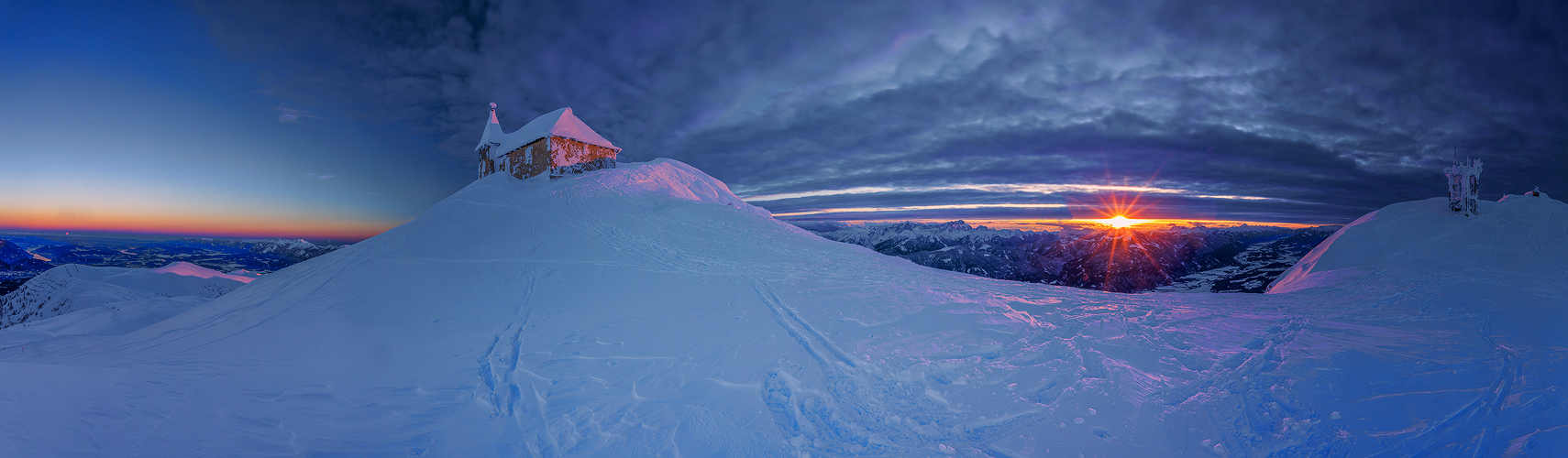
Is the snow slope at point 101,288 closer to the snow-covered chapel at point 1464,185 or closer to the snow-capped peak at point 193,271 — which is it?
the snow-capped peak at point 193,271

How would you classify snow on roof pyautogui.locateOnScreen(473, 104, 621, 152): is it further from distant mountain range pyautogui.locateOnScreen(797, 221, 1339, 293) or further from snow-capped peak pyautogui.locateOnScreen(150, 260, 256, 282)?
distant mountain range pyautogui.locateOnScreen(797, 221, 1339, 293)

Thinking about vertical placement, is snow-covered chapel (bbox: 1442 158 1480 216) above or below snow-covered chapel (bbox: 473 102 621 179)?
below

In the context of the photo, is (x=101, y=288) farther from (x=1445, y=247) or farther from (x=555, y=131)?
(x=1445, y=247)

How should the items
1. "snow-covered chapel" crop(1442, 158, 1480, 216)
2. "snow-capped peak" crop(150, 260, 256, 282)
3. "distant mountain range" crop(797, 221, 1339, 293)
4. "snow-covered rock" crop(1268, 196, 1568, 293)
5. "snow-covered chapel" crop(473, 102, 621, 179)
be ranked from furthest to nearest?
"distant mountain range" crop(797, 221, 1339, 293) → "snow-covered chapel" crop(473, 102, 621, 179) → "snow-capped peak" crop(150, 260, 256, 282) → "snow-covered chapel" crop(1442, 158, 1480, 216) → "snow-covered rock" crop(1268, 196, 1568, 293)

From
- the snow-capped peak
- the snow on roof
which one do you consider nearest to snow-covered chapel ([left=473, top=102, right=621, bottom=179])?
the snow on roof

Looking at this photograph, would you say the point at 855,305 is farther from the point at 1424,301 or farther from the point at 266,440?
the point at 1424,301

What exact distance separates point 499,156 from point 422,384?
31208mm

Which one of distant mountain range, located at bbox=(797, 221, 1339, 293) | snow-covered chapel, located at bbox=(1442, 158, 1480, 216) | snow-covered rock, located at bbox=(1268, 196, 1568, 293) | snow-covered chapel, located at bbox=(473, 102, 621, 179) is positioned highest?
snow-covered chapel, located at bbox=(473, 102, 621, 179)

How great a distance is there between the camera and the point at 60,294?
1995cm

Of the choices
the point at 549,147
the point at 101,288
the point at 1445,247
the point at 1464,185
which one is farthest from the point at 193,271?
the point at 1464,185

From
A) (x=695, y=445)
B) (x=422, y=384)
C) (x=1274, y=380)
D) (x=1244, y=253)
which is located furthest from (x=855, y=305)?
(x=1244, y=253)

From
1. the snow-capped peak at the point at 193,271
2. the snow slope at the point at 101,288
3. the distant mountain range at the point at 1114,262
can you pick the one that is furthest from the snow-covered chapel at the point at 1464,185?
the distant mountain range at the point at 1114,262

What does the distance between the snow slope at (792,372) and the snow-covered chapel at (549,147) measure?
1721 cm

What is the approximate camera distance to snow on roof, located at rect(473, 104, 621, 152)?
29203 mm
